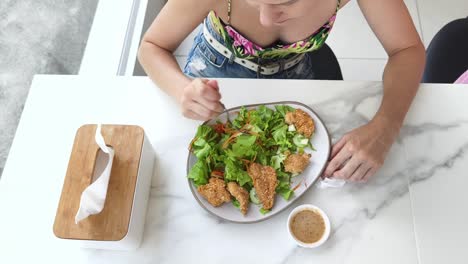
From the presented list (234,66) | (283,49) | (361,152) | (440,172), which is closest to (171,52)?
(234,66)

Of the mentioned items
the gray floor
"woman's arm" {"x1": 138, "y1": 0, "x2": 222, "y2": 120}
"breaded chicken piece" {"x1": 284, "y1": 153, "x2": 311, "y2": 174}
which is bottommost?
the gray floor

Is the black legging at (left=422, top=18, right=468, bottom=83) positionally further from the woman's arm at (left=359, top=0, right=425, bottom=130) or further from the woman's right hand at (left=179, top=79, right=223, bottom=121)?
the woman's right hand at (left=179, top=79, right=223, bottom=121)

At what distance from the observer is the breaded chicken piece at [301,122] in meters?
0.88

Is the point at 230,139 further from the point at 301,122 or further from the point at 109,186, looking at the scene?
the point at 109,186

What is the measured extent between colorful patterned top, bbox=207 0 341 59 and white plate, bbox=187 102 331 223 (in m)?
0.17

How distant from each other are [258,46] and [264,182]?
0.37m

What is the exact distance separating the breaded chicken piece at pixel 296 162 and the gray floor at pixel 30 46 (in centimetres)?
77

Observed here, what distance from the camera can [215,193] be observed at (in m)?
0.82

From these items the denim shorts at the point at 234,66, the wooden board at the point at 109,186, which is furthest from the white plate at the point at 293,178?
the denim shorts at the point at 234,66

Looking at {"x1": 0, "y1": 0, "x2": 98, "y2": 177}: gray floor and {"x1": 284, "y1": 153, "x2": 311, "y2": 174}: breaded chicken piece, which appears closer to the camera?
{"x1": 284, "y1": 153, "x2": 311, "y2": 174}: breaded chicken piece

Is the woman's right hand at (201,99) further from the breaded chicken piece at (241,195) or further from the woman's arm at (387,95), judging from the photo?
the woman's arm at (387,95)

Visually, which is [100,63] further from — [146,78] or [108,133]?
[108,133]

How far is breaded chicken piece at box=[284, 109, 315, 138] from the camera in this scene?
88 cm

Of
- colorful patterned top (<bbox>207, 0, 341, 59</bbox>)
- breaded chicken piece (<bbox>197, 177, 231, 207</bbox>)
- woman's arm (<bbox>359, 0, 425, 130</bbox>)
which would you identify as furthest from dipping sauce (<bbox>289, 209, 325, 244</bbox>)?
colorful patterned top (<bbox>207, 0, 341, 59</bbox>)
